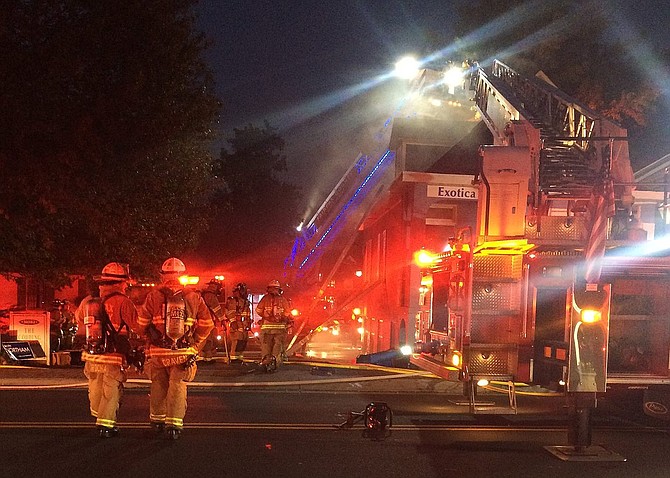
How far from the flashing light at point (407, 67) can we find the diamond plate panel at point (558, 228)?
14.2m

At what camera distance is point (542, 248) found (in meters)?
7.84

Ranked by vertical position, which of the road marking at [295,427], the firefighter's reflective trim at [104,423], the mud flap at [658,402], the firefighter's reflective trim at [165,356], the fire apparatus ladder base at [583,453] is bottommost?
the road marking at [295,427]

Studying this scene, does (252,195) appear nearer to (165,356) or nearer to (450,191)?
(450,191)

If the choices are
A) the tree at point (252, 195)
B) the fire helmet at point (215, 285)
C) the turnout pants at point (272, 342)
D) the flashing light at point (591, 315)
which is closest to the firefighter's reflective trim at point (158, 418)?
the flashing light at point (591, 315)

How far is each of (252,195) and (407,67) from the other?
11000 mm

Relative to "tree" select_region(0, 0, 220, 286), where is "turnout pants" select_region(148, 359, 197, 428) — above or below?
below

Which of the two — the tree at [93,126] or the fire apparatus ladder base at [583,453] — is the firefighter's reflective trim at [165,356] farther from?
the tree at [93,126]

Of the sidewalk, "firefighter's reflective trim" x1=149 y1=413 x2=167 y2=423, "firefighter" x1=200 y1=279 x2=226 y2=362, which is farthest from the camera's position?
"firefighter" x1=200 y1=279 x2=226 y2=362

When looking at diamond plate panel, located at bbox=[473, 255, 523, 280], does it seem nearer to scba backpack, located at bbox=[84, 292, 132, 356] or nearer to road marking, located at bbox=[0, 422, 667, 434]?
road marking, located at bbox=[0, 422, 667, 434]

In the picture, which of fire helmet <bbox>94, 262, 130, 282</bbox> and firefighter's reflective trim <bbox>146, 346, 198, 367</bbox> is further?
fire helmet <bbox>94, 262, 130, 282</bbox>

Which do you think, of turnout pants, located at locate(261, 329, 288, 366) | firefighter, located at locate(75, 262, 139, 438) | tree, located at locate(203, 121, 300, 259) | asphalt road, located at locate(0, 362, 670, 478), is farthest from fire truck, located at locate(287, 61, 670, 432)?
tree, located at locate(203, 121, 300, 259)

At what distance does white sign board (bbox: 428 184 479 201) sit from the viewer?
52.9ft

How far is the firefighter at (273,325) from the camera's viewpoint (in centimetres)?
1176

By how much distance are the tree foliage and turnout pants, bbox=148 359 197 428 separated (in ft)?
43.7
